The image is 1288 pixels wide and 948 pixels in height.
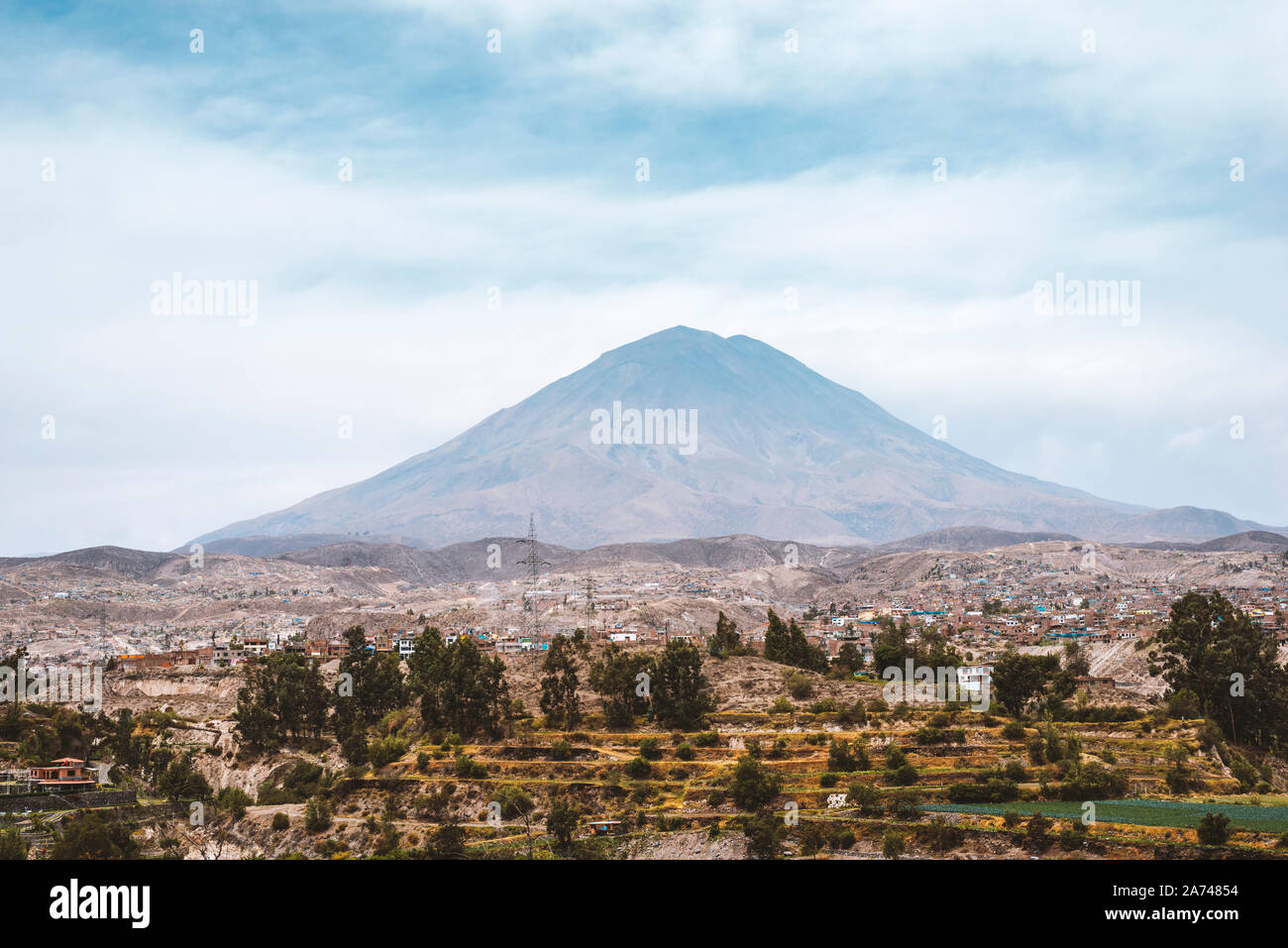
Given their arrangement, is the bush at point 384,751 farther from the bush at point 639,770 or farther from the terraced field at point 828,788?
the bush at point 639,770

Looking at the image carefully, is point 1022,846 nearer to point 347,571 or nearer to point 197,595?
point 197,595

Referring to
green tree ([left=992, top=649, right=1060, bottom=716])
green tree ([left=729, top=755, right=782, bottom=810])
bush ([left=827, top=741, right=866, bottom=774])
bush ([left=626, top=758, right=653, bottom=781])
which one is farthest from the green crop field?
green tree ([left=992, top=649, right=1060, bottom=716])

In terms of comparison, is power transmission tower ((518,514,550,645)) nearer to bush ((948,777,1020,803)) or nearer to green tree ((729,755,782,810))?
green tree ((729,755,782,810))

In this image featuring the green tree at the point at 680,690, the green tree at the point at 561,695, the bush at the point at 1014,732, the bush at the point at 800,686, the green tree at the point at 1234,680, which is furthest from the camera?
the bush at the point at 800,686

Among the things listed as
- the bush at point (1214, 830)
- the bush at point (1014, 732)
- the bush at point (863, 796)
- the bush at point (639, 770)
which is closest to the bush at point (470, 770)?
the bush at point (639, 770)

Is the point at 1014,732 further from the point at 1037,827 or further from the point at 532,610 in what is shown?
the point at 532,610

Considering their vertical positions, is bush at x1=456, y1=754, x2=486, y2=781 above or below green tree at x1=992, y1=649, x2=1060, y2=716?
below

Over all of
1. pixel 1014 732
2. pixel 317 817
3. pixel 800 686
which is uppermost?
pixel 800 686

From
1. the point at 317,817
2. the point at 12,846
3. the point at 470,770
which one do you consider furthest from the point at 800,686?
the point at 12,846
